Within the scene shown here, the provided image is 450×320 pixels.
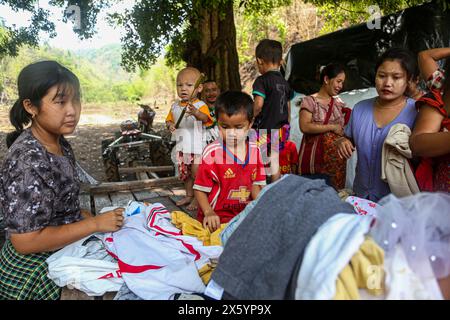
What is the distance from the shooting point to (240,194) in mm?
2449

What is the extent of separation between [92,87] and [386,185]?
2301 centimetres

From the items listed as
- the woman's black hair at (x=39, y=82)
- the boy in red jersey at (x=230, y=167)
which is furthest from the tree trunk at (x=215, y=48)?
the woman's black hair at (x=39, y=82)

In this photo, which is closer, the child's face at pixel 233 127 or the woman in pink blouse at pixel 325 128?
the child's face at pixel 233 127

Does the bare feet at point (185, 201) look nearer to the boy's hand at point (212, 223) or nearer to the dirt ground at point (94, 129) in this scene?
the boy's hand at point (212, 223)

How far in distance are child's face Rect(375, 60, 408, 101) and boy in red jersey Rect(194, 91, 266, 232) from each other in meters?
0.80

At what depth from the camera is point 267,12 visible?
799 cm

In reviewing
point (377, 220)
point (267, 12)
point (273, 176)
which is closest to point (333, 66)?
point (273, 176)

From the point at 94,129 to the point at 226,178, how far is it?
11.3 m

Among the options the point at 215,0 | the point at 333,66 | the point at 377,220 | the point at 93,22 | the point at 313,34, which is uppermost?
the point at 313,34

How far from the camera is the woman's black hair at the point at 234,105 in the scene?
7.55ft

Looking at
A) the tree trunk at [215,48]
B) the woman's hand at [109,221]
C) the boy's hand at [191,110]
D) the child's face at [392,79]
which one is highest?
the tree trunk at [215,48]

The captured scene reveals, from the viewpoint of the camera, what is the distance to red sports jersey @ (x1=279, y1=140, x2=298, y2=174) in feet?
12.6
